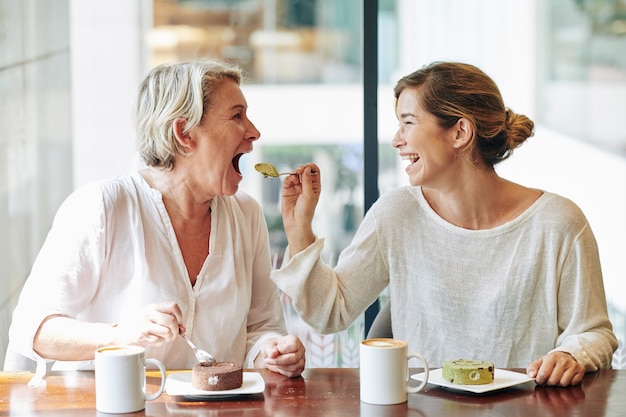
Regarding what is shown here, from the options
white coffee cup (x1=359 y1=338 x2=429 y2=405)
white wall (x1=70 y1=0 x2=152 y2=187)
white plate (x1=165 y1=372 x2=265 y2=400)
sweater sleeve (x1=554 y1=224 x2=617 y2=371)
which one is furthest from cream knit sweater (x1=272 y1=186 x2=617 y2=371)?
white wall (x1=70 y1=0 x2=152 y2=187)

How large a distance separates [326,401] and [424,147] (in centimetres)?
83

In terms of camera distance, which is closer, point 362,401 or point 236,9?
point 362,401

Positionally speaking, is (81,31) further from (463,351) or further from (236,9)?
(463,351)

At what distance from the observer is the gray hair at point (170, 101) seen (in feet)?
7.43

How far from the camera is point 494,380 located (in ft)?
6.05

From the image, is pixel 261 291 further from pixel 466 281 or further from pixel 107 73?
pixel 107 73

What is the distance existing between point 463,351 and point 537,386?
1.48 ft

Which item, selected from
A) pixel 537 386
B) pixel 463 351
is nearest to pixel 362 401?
pixel 537 386

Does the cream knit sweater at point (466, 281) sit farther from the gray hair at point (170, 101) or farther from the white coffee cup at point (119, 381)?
the white coffee cup at point (119, 381)

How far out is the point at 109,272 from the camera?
2.20 m

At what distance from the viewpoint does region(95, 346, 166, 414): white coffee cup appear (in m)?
1.65

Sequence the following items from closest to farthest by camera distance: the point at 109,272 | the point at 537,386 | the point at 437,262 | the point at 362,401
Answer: the point at 362,401
the point at 537,386
the point at 109,272
the point at 437,262

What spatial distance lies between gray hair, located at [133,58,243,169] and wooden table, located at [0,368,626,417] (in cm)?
65

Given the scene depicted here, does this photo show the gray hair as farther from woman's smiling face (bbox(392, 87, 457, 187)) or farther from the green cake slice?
the green cake slice
